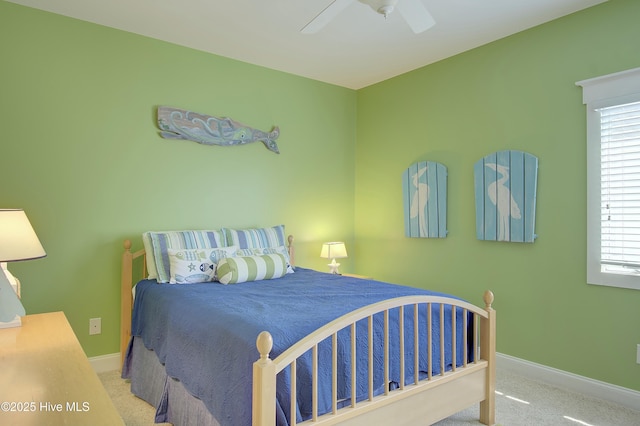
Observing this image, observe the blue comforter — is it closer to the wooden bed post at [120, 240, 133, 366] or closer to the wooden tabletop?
the wooden bed post at [120, 240, 133, 366]

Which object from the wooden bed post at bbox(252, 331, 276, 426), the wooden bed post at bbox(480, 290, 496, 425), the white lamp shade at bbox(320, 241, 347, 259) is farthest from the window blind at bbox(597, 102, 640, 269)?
the wooden bed post at bbox(252, 331, 276, 426)

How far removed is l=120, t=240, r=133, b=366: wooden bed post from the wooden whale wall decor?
961 millimetres

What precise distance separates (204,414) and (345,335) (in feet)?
2.40

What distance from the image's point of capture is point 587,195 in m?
2.71

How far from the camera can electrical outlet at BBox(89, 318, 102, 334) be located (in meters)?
2.97

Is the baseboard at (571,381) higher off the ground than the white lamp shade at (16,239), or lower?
lower

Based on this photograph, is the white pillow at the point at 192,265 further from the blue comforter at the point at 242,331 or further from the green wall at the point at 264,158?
the green wall at the point at 264,158

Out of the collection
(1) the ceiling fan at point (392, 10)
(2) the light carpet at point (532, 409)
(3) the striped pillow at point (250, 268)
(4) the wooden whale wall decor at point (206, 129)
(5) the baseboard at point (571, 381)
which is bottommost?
(2) the light carpet at point (532, 409)

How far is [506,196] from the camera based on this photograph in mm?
3111

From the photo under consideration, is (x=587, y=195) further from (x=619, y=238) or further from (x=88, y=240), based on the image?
(x=88, y=240)

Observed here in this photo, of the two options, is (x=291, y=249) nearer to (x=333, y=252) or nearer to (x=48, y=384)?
(x=333, y=252)

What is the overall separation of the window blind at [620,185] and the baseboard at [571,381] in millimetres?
769

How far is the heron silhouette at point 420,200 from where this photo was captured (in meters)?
3.73

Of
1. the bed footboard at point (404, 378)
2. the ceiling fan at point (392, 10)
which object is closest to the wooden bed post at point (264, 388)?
the bed footboard at point (404, 378)
